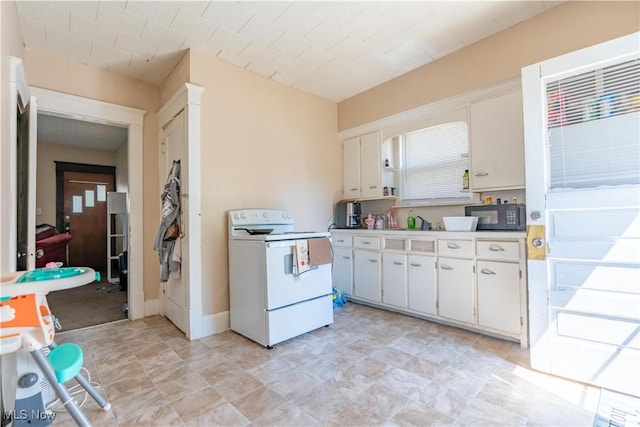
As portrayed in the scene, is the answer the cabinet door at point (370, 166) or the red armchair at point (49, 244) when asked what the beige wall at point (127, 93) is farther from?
the red armchair at point (49, 244)

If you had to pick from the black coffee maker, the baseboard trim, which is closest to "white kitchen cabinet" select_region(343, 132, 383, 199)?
the black coffee maker

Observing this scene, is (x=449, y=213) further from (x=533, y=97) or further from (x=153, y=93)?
(x=153, y=93)

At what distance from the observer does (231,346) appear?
253cm

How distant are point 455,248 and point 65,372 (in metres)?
2.85

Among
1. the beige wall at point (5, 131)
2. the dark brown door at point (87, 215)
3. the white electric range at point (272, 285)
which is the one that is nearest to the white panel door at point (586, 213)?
the white electric range at point (272, 285)

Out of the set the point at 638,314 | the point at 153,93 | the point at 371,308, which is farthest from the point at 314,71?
the point at 638,314

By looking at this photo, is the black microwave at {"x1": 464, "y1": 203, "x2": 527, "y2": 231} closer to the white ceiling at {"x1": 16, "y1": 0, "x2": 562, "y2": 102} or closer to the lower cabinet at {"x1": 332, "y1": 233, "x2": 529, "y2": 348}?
the lower cabinet at {"x1": 332, "y1": 233, "x2": 529, "y2": 348}

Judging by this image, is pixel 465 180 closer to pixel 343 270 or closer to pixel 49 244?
pixel 343 270

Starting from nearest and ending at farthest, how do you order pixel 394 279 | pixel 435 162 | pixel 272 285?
pixel 272 285 → pixel 394 279 → pixel 435 162

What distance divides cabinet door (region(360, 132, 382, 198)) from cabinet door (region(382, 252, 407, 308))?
89 centimetres

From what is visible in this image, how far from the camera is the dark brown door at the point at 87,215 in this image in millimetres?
5941

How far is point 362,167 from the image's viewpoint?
3.95 m

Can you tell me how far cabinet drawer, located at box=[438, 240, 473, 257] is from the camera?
267 centimetres

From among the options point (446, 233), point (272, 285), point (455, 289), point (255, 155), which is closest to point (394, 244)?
point (446, 233)
